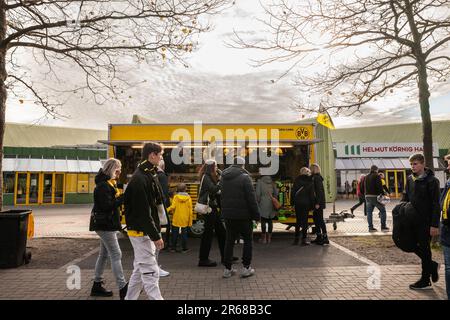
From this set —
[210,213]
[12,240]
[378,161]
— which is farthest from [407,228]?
[378,161]

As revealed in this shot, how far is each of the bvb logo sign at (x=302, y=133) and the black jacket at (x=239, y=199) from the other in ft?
14.4

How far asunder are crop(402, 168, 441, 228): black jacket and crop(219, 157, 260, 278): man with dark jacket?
7.33 ft

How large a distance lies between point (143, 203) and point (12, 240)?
153 inches

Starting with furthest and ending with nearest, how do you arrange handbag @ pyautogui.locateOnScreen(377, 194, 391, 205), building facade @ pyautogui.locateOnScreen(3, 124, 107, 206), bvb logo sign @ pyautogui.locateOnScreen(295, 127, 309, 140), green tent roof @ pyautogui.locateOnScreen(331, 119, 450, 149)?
1. green tent roof @ pyautogui.locateOnScreen(331, 119, 450, 149)
2. building facade @ pyautogui.locateOnScreen(3, 124, 107, 206)
3. handbag @ pyautogui.locateOnScreen(377, 194, 391, 205)
4. bvb logo sign @ pyautogui.locateOnScreen(295, 127, 309, 140)

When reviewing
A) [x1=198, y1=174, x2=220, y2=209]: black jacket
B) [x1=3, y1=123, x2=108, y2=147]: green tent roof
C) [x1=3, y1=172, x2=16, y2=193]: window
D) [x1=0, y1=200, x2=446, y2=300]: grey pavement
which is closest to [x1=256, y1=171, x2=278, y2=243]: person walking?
[x1=0, y1=200, x2=446, y2=300]: grey pavement

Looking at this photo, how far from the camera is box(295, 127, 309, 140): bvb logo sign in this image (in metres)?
9.70

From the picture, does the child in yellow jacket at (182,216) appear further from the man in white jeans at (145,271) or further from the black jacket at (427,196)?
the black jacket at (427,196)

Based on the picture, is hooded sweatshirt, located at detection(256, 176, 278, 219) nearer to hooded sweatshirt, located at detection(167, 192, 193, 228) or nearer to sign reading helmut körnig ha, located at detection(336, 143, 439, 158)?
hooded sweatshirt, located at detection(167, 192, 193, 228)

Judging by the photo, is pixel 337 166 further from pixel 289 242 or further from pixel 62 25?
pixel 62 25

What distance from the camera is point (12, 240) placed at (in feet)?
20.5

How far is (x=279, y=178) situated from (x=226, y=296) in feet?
23.2

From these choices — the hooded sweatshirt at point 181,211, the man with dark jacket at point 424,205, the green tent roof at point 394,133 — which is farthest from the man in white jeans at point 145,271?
the green tent roof at point 394,133

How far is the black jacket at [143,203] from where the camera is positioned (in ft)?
12.2
